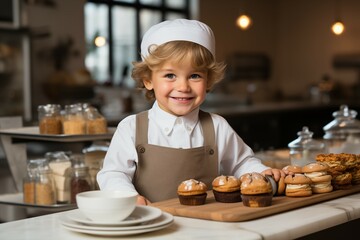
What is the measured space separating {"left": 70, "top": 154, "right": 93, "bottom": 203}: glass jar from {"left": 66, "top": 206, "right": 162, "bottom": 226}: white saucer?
128 cm

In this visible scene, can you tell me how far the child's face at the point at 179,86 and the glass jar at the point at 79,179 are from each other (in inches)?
33.3

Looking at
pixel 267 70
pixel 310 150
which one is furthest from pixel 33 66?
pixel 267 70

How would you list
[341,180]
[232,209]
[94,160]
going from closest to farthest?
[232,209] < [341,180] < [94,160]

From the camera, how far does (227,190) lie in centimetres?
186

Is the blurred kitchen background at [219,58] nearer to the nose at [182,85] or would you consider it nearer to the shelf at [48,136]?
the shelf at [48,136]

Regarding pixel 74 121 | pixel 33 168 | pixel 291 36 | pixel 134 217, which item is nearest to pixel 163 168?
pixel 134 217

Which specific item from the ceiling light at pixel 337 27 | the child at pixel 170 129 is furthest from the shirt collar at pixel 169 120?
the ceiling light at pixel 337 27

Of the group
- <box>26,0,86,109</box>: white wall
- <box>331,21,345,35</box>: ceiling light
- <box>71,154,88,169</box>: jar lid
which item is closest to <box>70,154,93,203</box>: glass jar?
<box>71,154,88,169</box>: jar lid

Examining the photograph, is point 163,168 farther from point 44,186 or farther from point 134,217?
point 44,186

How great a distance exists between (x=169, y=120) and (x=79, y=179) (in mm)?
807

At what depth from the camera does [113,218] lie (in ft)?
5.03

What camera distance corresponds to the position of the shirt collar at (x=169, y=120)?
2340 millimetres

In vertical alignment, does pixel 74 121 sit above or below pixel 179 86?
below

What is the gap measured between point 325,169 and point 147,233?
696 mm
